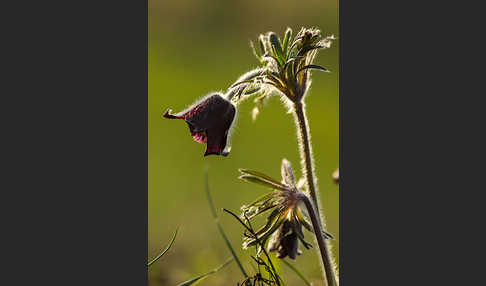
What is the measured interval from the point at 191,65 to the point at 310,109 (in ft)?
5.67

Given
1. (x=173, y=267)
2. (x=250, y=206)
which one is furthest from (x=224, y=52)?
(x=250, y=206)

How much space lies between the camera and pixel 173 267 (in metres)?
3.39

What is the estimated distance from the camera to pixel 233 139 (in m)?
3.08

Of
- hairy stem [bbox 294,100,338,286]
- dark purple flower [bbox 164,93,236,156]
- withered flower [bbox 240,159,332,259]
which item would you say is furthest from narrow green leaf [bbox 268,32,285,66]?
withered flower [bbox 240,159,332,259]

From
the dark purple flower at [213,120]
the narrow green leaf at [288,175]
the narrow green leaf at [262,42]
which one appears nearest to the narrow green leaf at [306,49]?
the narrow green leaf at [262,42]

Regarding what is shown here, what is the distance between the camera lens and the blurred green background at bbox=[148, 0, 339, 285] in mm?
3691

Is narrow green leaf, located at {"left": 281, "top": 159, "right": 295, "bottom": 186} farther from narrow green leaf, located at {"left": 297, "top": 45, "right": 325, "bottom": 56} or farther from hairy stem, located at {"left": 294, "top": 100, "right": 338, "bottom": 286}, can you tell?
narrow green leaf, located at {"left": 297, "top": 45, "right": 325, "bottom": 56}

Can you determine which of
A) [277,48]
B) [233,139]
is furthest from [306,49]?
[233,139]

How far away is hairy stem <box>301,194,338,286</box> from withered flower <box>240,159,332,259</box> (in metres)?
0.05

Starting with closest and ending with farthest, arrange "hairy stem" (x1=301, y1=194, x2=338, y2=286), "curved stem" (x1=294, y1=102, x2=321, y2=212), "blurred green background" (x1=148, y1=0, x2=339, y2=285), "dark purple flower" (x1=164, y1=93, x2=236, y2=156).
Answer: "dark purple flower" (x1=164, y1=93, x2=236, y2=156) → "hairy stem" (x1=301, y1=194, x2=338, y2=286) → "curved stem" (x1=294, y1=102, x2=321, y2=212) → "blurred green background" (x1=148, y1=0, x2=339, y2=285)

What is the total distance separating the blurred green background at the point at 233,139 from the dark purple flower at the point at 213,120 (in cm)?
97

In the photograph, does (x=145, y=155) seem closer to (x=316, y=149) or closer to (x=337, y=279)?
(x=337, y=279)

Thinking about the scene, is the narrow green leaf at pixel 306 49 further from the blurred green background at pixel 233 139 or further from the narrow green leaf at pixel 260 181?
the blurred green background at pixel 233 139

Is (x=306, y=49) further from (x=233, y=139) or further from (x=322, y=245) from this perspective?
(x=233, y=139)
